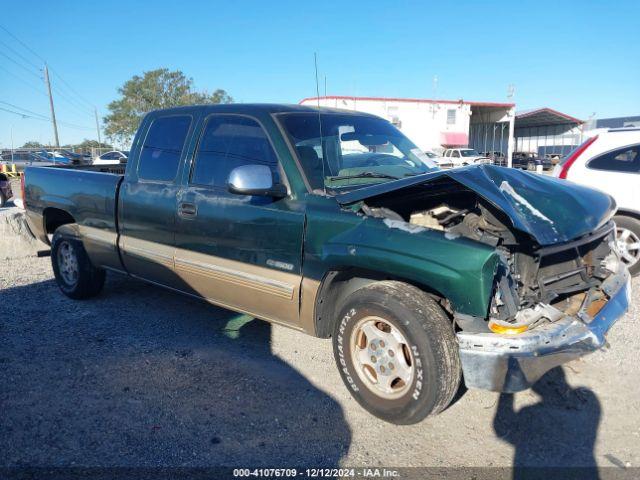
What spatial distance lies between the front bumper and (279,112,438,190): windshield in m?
1.45

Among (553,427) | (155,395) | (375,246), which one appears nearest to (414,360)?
(375,246)

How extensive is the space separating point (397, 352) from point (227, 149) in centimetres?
204

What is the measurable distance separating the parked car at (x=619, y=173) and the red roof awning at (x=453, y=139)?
37025 mm

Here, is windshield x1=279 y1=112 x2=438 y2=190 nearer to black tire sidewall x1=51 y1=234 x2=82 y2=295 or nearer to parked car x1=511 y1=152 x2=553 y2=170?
black tire sidewall x1=51 y1=234 x2=82 y2=295

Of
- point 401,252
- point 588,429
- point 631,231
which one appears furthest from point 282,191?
point 631,231

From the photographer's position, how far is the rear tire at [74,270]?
17.6 feet

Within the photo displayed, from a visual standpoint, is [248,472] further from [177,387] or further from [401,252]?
[401,252]

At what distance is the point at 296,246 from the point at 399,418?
1.26 metres

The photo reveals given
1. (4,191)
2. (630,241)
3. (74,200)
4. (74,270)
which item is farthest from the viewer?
(4,191)

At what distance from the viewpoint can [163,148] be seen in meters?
4.48

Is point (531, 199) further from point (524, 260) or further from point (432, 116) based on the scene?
point (432, 116)

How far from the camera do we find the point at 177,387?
3.62 metres

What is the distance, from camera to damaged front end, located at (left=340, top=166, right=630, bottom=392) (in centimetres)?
271

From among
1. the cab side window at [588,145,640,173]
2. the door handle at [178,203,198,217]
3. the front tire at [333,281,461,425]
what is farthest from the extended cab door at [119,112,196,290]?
the cab side window at [588,145,640,173]
